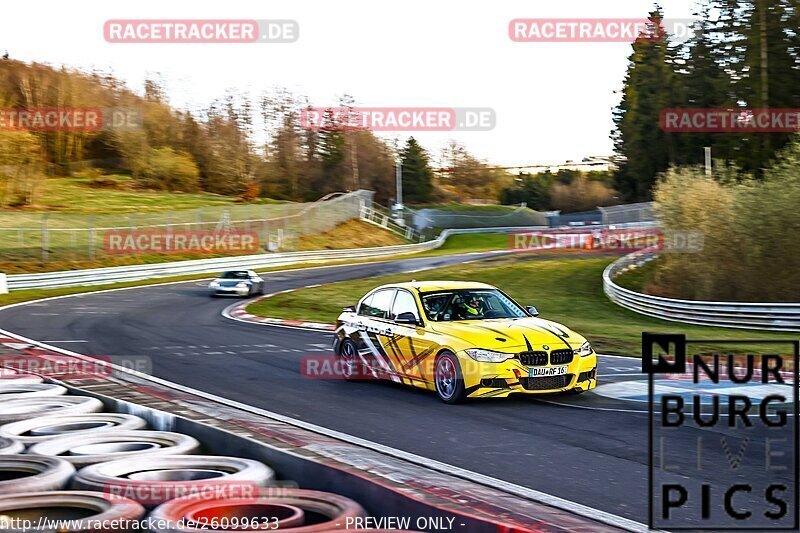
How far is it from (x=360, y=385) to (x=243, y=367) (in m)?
2.49

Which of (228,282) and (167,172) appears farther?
(167,172)

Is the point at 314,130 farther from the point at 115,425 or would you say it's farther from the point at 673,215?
the point at 115,425

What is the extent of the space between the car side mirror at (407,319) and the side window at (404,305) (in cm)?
5

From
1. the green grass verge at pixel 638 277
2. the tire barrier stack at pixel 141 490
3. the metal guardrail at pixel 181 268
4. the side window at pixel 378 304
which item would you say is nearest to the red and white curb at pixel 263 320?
the side window at pixel 378 304

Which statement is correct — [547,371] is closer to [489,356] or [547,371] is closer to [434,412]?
[489,356]

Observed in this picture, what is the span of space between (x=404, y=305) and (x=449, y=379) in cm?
158

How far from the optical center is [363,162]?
9419 cm

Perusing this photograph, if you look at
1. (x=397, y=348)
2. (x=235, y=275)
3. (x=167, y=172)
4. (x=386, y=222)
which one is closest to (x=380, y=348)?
(x=397, y=348)

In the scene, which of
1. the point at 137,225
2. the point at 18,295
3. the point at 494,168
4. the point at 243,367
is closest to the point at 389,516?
the point at 243,367

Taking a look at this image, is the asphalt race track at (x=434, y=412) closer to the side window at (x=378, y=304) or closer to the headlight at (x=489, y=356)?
the headlight at (x=489, y=356)

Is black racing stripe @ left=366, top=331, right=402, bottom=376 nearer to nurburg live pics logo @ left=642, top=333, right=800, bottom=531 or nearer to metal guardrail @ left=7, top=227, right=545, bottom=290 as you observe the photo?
nurburg live pics logo @ left=642, top=333, right=800, bottom=531

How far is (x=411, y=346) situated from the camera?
11750 millimetres

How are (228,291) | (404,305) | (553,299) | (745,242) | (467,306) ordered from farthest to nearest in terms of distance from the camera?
1. (228,291)
2. (553,299)
3. (745,242)
4. (404,305)
5. (467,306)

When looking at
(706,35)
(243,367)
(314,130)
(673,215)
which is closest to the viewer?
(243,367)
